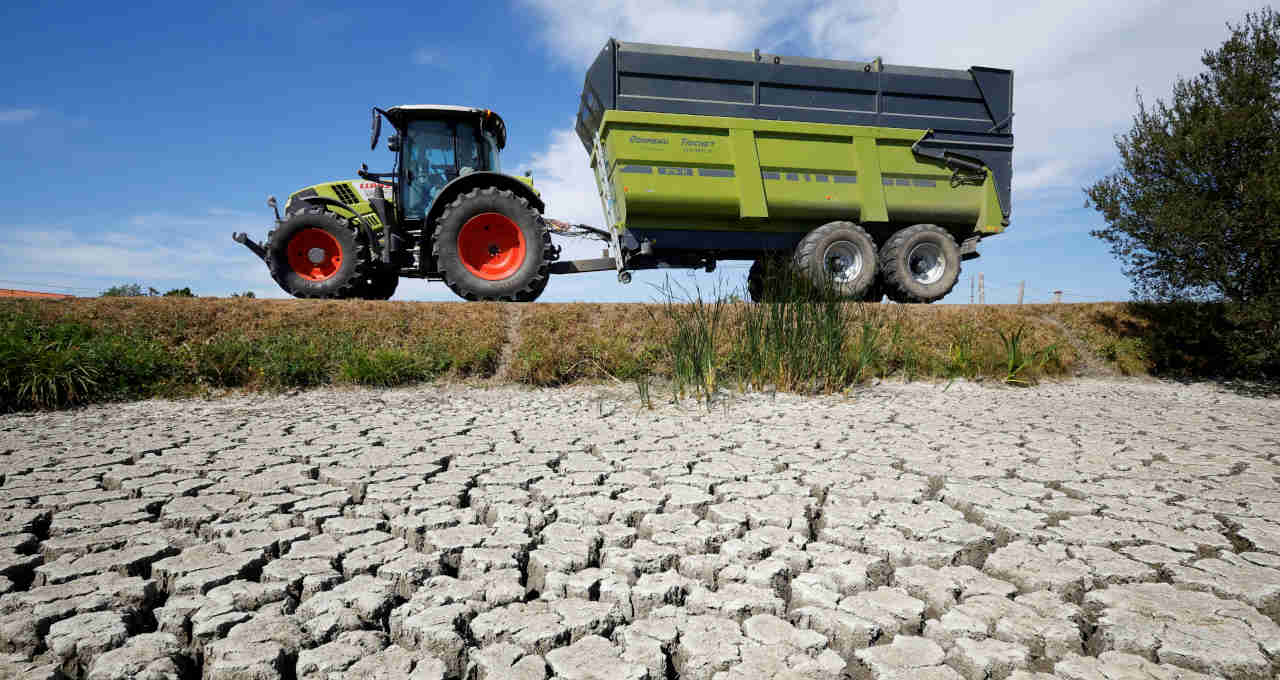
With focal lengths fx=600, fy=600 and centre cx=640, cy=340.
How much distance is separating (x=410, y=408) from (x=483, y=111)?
333cm

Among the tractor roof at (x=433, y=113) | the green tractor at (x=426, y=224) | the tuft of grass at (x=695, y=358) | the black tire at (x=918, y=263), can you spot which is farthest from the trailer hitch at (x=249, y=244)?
the black tire at (x=918, y=263)

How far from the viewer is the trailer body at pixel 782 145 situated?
5.53 m

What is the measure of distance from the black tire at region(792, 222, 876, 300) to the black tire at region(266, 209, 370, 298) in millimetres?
4088

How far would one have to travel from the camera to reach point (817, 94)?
5965 millimetres

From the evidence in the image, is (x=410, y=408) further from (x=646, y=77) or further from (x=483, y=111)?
(x=646, y=77)

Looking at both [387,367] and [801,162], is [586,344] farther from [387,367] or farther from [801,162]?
[801,162]

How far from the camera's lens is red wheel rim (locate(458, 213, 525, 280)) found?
212 inches

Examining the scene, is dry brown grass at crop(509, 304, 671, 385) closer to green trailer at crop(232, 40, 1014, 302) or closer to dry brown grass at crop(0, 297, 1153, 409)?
dry brown grass at crop(0, 297, 1153, 409)

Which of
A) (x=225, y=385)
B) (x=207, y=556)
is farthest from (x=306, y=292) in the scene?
(x=207, y=556)

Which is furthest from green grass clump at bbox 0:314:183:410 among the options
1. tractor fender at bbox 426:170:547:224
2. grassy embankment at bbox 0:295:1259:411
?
tractor fender at bbox 426:170:547:224

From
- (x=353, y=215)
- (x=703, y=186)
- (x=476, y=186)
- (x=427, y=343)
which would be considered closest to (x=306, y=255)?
(x=353, y=215)

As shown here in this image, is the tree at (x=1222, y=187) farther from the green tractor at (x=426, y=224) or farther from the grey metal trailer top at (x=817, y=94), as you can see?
the green tractor at (x=426, y=224)

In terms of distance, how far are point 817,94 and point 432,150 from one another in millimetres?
3793

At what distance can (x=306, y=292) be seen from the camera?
5426mm
